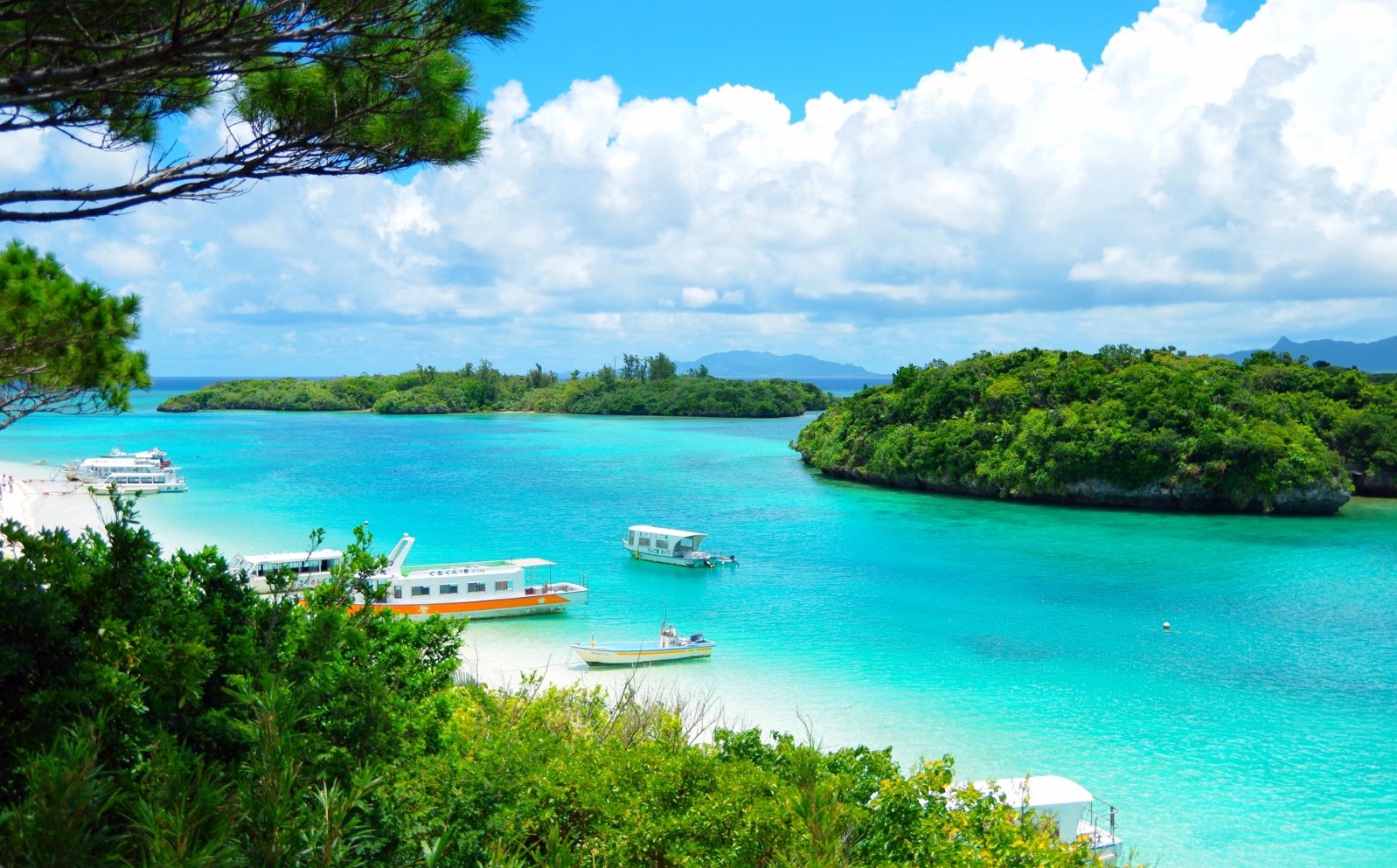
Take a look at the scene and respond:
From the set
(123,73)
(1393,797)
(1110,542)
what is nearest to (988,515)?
(1110,542)

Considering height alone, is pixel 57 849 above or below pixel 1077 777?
above

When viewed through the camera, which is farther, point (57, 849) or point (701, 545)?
point (701, 545)

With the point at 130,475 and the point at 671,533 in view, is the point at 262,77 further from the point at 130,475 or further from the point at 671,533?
the point at 130,475

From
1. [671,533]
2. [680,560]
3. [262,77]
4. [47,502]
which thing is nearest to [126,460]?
[47,502]

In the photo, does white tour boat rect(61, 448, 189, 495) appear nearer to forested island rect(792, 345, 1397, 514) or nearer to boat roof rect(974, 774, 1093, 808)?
forested island rect(792, 345, 1397, 514)

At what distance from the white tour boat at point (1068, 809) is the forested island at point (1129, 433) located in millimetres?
32301

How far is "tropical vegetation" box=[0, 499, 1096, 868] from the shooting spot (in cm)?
389

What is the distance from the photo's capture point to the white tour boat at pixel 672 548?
2838cm

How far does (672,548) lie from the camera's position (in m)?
28.6

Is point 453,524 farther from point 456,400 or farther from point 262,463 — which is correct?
point 456,400

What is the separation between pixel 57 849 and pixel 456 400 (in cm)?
12902

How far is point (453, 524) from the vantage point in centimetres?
3544

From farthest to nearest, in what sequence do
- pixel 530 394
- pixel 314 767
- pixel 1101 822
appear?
pixel 530 394 < pixel 1101 822 < pixel 314 767

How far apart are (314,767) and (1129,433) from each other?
137 feet
